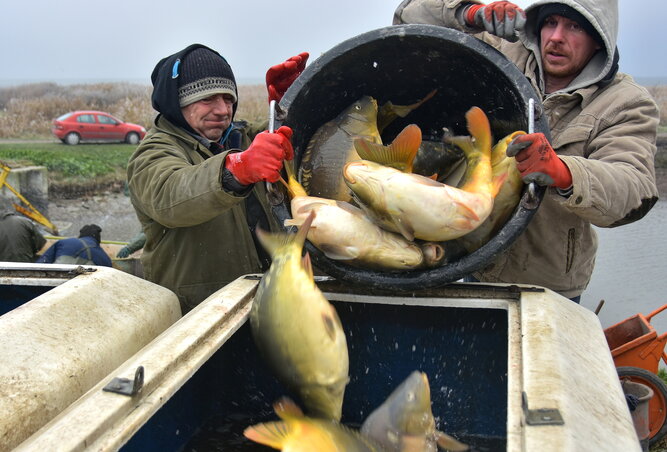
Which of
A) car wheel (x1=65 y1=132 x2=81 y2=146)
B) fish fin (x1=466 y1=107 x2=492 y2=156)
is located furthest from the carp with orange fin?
car wheel (x1=65 y1=132 x2=81 y2=146)

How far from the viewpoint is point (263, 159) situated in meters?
2.35

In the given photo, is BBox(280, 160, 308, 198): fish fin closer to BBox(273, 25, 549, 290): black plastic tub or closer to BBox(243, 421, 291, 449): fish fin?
BBox(273, 25, 549, 290): black plastic tub

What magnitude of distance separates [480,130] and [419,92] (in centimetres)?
67

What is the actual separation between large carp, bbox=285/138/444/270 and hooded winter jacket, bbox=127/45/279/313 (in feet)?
2.12

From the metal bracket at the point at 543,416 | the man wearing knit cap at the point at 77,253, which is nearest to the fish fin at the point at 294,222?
the metal bracket at the point at 543,416

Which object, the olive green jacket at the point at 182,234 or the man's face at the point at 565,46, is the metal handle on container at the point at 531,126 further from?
the olive green jacket at the point at 182,234

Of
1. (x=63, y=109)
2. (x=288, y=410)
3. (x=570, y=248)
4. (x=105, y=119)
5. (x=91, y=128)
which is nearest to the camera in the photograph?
(x=288, y=410)

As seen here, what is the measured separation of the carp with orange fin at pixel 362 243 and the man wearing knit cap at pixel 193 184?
448 millimetres

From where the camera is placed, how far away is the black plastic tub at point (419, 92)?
7.60ft

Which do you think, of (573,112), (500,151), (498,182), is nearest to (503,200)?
(498,182)

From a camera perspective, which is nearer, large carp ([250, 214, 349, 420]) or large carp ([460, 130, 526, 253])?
large carp ([250, 214, 349, 420])

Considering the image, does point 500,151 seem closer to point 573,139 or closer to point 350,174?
point 573,139

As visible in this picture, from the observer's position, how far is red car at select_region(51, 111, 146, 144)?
22.4 m

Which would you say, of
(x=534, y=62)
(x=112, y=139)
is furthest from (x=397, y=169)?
(x=112, y=139)
